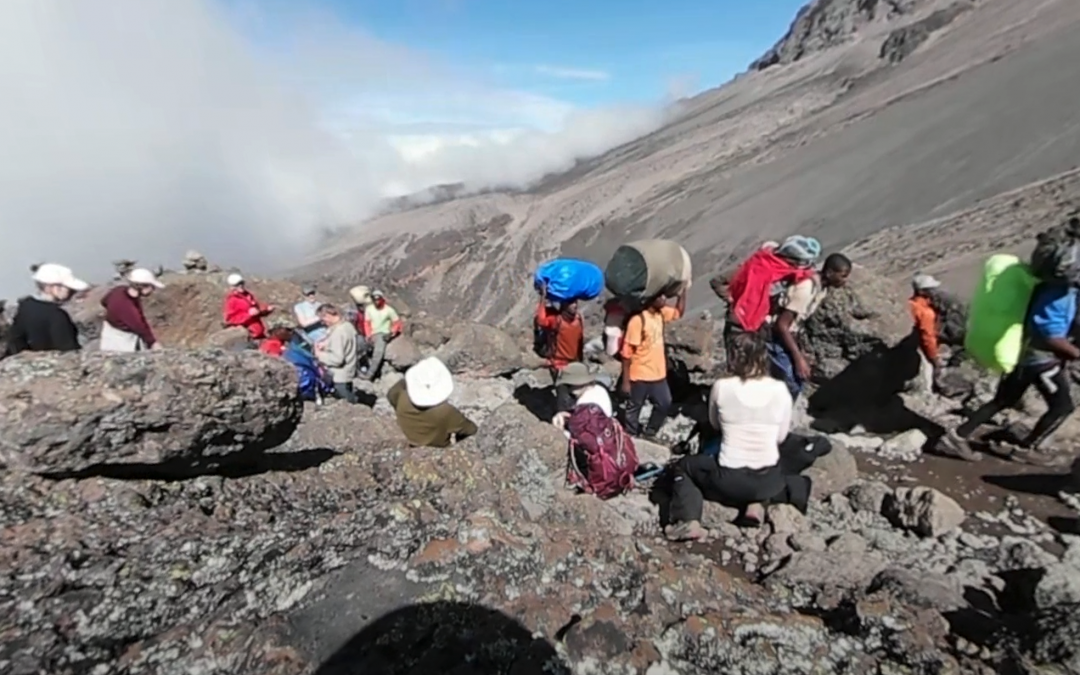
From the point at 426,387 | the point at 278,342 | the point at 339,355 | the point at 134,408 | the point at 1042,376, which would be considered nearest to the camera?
the point at 134,408

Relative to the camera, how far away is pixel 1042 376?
6.02 m

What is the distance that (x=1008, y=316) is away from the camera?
19.4 feet

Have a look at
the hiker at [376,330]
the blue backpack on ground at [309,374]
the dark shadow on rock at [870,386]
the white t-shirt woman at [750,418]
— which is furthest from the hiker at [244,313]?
the white t-shirt woman at [750,418]

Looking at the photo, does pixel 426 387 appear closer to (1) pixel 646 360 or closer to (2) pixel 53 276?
(1) pixel 646 360

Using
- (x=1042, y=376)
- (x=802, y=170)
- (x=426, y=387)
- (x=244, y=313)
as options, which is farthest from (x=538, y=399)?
(x=802, y=170)

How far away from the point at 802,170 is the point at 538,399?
28.4 metres

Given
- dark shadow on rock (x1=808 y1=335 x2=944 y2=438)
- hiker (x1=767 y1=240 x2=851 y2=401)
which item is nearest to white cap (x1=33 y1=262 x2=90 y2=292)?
hiker (x1=767 y1=240 x2=851 y2=401)

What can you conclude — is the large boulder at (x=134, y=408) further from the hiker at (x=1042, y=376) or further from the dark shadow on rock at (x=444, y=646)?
the hiker at (x=1042, y=376)

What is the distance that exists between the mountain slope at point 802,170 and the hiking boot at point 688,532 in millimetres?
17940

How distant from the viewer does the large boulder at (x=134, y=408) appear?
3703mm

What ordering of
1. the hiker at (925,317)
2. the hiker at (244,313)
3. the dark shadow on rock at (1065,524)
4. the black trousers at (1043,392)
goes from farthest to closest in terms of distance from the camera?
the hiker at (244,313) < the hiker at (925,317) < the black trousers at (1043,392) < the dark shadow on rock at (1065,524)

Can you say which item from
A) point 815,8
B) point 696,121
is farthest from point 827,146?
point 815,8

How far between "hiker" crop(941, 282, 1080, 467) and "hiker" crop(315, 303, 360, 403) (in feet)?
19.7

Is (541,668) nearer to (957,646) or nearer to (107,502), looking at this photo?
(957,646)
